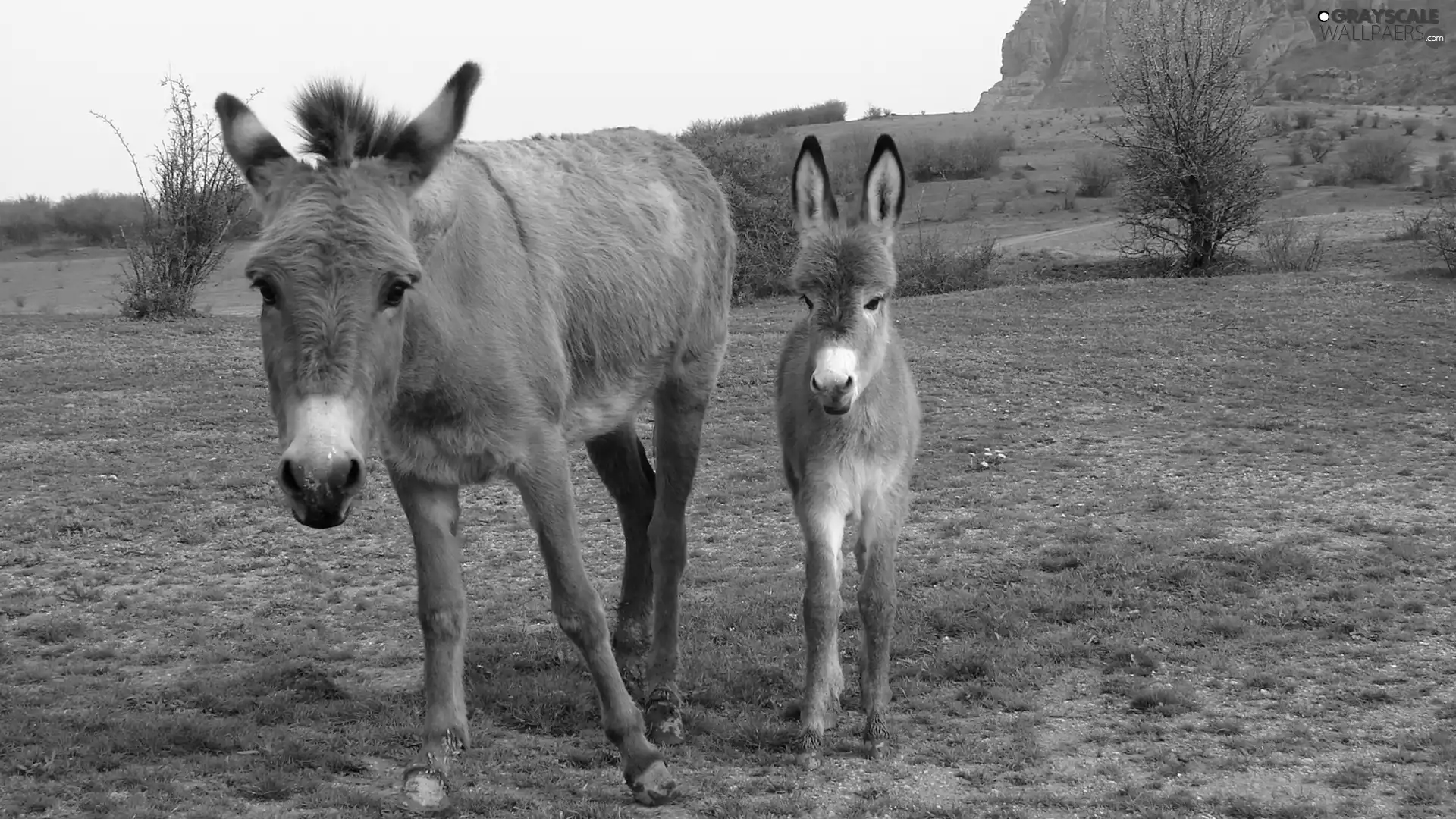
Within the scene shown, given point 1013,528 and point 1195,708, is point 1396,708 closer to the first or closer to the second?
point 1195,708

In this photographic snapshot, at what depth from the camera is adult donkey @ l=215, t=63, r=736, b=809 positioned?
11.1 feet

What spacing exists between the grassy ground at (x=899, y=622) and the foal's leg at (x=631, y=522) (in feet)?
1.06

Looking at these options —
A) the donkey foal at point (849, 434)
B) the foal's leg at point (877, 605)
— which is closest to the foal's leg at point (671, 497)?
the donkey foal at point (849, 434)

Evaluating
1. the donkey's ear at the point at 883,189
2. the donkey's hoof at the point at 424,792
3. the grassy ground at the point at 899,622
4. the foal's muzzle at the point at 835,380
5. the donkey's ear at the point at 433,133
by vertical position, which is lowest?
the grassy ground at the point at 899,622

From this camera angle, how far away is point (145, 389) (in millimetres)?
13953

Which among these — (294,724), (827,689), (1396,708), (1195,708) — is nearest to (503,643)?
(294,724)

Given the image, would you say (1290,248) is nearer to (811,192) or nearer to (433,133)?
(811,192)

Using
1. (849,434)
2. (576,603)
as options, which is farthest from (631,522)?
(576,603)

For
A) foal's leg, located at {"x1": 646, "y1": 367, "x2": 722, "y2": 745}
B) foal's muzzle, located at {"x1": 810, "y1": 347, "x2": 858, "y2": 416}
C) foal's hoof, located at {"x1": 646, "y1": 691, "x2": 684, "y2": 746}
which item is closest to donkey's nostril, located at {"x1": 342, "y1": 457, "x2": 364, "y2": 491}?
foal's muzzle, located at {"x1": 810, "y1": 347, "x2": 858, "y2": 416}

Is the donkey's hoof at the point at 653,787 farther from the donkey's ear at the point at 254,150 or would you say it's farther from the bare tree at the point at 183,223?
the bare tree at the point at 183,223

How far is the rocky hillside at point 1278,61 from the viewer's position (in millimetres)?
60125

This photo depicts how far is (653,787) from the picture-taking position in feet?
14.7

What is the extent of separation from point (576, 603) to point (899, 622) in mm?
2682

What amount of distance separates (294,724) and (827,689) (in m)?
2.46
